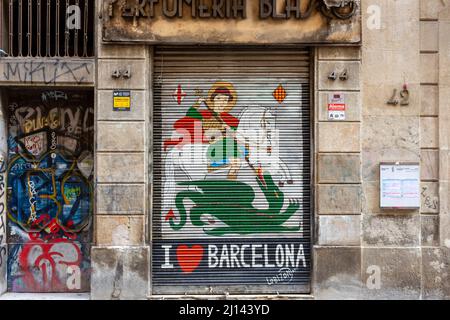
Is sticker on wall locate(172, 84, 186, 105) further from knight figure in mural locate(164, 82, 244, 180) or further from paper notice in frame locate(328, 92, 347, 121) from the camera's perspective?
paper notice in frame locate(328, 92, 347, 121)

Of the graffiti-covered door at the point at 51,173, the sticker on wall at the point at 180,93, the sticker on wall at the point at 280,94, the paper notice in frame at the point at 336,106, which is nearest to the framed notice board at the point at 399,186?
the paper notice in frame at the point at 336,106

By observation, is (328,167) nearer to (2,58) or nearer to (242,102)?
(242,102)

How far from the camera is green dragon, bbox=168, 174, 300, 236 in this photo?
7762mm

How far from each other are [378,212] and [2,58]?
237 inches

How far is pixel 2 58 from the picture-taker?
24.9 ft

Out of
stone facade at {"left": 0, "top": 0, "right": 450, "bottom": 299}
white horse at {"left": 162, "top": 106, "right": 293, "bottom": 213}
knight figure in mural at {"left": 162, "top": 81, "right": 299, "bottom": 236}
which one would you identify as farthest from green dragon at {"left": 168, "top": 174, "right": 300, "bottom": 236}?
stone facade at {"left": 0, "top": 0, "right": 450, "bottom": 299}

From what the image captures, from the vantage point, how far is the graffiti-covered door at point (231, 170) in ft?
25.3

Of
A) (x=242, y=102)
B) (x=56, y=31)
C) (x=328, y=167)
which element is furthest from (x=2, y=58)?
(x=328, y=167)

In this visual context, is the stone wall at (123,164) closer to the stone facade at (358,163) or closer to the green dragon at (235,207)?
the stone facade at (358,163)

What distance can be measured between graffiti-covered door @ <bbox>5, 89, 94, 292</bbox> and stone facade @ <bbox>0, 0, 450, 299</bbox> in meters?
0.49

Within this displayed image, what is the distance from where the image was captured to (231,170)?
7.82m

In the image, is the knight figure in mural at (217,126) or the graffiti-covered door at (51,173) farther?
the graffiti-covered door at (51,173)

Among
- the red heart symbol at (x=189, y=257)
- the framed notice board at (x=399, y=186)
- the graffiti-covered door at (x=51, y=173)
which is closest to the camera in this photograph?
the framed notice board at (x=399, y=186)

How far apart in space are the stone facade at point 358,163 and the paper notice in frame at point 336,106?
3.1 inches
